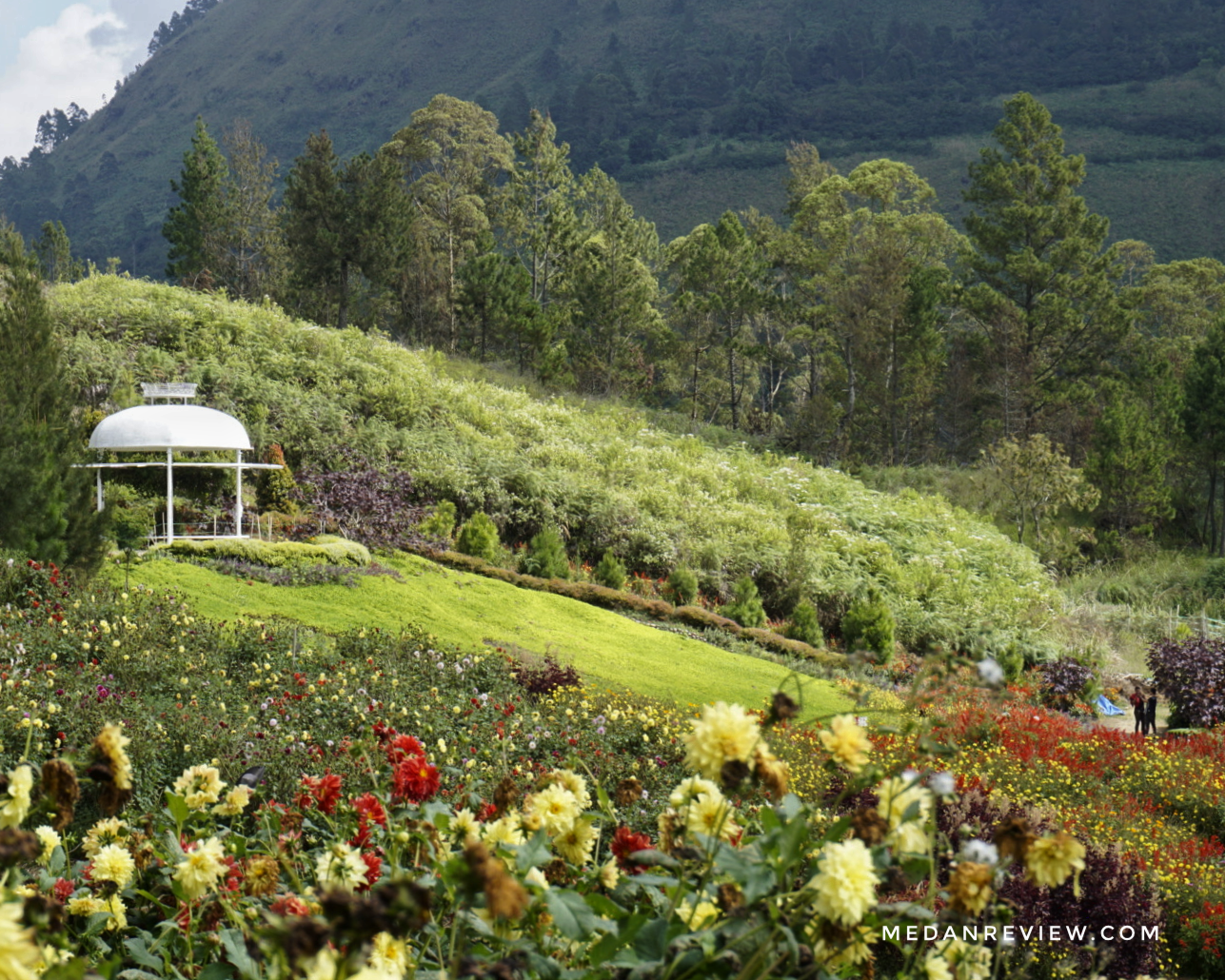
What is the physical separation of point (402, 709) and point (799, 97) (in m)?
76.9

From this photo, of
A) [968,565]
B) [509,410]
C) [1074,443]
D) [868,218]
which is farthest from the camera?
[868,218]

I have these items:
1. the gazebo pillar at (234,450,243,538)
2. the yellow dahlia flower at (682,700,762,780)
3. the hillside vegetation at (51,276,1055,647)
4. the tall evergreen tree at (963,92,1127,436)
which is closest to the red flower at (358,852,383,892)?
the yellow dahlia flower at (682,700,762,780)

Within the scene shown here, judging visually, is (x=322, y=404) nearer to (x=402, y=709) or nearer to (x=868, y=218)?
(x=402, y=709)

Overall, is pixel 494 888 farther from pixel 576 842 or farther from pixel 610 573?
pixel 610 573

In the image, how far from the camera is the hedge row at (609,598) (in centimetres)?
1253

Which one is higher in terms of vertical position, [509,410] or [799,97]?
[799,97]

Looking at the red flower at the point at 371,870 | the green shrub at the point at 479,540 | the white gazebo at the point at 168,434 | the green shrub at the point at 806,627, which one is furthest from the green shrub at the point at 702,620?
the red flower at the point at 371,870

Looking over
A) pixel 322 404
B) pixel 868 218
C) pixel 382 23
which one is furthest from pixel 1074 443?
pixel 382 23

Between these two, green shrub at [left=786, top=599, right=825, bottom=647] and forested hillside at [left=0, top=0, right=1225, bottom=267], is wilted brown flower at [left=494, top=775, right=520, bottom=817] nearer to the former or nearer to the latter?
green shrub at [left=786, top=599, right=825, bottom=647]

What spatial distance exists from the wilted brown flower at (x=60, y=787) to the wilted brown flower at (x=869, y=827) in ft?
3.79

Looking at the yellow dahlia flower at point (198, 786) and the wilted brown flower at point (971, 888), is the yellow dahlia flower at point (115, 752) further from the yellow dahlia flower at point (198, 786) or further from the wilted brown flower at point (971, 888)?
the wilted brown flower at point (971, 888)

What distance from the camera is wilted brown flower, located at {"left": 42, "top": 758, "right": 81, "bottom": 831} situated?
1413 mm

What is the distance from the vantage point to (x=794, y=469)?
67.9 feet

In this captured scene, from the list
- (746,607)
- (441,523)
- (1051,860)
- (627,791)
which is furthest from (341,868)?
(441,523)
